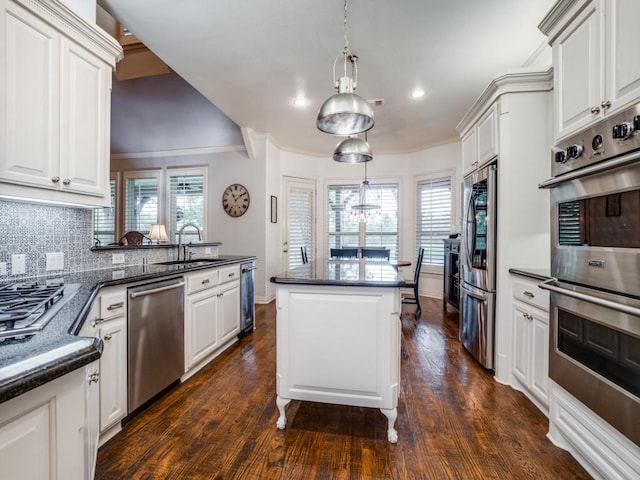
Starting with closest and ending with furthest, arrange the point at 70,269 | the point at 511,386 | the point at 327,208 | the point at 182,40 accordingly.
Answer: the point at 70,269, the point at 511,386, the point at 182,40, the point at 327,208

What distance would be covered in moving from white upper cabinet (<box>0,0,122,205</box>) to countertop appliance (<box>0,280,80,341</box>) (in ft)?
1.73

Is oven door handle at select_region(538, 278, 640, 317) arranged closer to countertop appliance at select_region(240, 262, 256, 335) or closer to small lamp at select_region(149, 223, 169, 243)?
countertop appliance at select_region(240, 262, 256, 335)

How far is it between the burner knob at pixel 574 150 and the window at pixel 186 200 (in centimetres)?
518

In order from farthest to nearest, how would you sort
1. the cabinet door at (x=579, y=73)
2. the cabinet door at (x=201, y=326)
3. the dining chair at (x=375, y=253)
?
the dining chair at (x=375, y=253) < the cabinet door at (x=201, y=326) < the cabinet door at (x=579, y=73)

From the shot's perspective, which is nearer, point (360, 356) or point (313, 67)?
point (360, 356)

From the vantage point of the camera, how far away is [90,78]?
6.35 ft

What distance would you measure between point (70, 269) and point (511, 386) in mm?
3335

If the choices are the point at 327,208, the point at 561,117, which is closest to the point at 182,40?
the point at 561,117

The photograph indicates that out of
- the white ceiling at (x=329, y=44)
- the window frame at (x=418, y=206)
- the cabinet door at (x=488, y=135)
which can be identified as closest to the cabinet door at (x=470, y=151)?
the cabinet door at (x=488, y=135)

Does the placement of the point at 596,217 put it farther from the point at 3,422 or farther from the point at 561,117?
the point at 3,422

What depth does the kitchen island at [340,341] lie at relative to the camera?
5.71 ft

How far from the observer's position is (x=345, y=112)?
176 centimetres

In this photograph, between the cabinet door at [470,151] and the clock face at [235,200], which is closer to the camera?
the cabinet door at [470,151]

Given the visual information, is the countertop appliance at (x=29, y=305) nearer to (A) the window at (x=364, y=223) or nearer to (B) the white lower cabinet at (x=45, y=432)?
(B) the white lower cabinet at (x=45, y=432)
